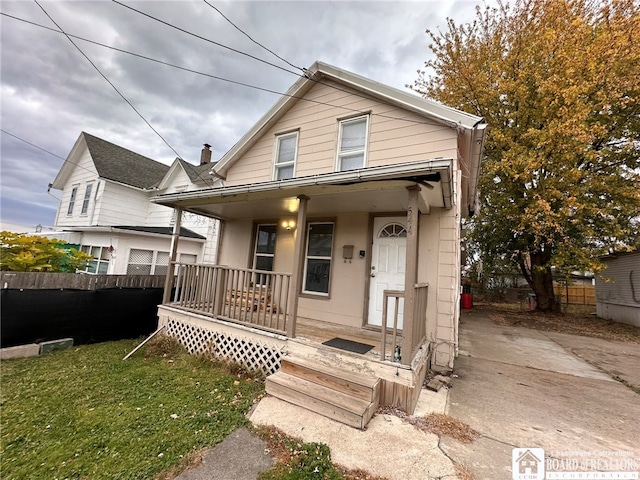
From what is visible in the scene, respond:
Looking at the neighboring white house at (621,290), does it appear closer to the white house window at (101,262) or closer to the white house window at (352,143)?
the white house window at (352,143)

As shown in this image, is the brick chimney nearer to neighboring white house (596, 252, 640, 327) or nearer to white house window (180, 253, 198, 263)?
white house window (180, 253, 198, 263)

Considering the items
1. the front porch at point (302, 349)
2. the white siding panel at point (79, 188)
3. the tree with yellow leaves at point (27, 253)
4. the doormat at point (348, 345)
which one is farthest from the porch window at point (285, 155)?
the white siding panel at point (79, 188)

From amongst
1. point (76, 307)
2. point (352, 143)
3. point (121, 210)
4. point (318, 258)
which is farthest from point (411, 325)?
point (121, 210)

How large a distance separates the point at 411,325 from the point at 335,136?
174 inches

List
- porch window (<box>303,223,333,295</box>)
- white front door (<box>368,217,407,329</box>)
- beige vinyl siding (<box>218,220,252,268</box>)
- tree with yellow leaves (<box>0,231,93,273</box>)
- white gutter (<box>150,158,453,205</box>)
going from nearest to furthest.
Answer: white gutter (<box>150,158,453,205</box>) < white front door (<box>368,217,407,329</box>) < tree with yellow leaves (<box>0,231,93,273</box>) < porch window (<box>303,223,333,295</box>) < beige vinyl siding (<box>218,220,252,268</box>)

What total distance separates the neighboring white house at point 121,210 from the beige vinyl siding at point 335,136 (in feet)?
13.1

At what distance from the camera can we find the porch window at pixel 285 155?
6582 millimetres

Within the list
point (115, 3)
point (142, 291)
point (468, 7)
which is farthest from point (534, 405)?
point (468, 7)

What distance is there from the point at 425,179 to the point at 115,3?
19.5ft

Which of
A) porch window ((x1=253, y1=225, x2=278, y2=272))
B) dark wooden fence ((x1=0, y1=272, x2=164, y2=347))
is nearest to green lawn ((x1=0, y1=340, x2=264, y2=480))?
dark wooden fence ((x1=0, y1=272, x2=164, y2=347))

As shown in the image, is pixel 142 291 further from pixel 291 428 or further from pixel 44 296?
pixel 291 428

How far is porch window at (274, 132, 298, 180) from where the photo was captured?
6.58 metres

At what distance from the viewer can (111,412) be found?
301cm

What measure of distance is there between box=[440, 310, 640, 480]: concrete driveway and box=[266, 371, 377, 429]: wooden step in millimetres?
799
